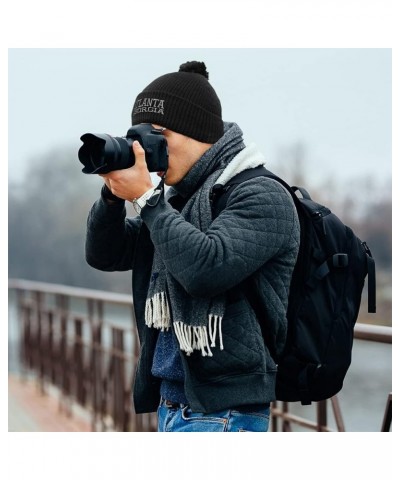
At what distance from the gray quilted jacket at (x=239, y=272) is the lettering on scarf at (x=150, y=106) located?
0.22 meters

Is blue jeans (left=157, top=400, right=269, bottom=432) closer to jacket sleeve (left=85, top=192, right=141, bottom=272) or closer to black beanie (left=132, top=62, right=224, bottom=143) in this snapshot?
jacket sleeve (left=85, top=192, right=141, bottom=272)

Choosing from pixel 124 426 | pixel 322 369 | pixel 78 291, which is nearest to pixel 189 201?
pixel 322 369

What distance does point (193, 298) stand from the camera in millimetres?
1446

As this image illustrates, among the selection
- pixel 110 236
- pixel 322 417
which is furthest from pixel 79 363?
pixel 110 236

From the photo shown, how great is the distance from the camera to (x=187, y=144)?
154 cm

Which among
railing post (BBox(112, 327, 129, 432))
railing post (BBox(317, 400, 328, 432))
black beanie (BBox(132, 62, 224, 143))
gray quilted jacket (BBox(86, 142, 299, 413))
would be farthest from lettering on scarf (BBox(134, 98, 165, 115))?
railing post (BBox(112, 327, 129, 432))

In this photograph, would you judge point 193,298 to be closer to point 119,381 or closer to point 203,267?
point 203,267

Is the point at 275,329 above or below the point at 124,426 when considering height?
above

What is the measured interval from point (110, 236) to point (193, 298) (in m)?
0.29

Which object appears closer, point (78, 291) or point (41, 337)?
point (78, 291)

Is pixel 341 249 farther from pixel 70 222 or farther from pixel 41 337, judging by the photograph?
pixel 70 222

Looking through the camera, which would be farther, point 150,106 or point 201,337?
point 150,106
